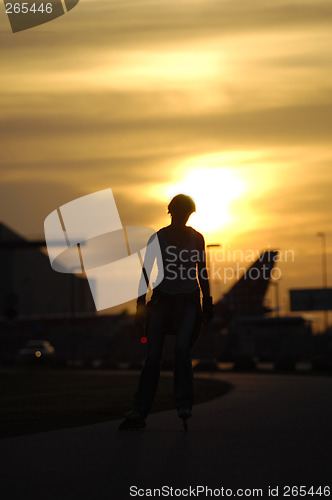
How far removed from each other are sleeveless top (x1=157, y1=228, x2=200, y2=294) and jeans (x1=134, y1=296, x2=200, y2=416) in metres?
0.10

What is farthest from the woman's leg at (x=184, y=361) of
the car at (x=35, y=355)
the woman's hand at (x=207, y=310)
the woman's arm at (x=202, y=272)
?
the car at (x=35, y=355)

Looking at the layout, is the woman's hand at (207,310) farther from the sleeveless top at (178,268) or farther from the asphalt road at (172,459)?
the asphalt road at (172,459)

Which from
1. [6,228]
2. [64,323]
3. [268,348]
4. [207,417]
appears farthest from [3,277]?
[207,417]

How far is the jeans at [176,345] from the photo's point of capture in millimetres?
9008

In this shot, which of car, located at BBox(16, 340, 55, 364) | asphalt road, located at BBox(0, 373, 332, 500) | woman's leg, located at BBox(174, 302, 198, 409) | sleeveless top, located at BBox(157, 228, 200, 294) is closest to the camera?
asphalt road, located at BBox(0, 373, 332, 500)

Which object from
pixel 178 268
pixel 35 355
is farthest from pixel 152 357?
pixel 35 355

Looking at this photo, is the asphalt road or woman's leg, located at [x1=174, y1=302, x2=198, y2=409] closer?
the asphalt road

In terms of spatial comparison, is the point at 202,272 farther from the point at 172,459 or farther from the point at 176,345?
the point at 172,459

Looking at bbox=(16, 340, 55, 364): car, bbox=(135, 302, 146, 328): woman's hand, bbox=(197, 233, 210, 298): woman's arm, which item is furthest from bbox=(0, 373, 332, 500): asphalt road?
bbox=(16, 340, 55, 364): car

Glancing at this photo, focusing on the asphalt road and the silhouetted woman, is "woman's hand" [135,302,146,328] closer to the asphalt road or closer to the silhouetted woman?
the silhouetted woman

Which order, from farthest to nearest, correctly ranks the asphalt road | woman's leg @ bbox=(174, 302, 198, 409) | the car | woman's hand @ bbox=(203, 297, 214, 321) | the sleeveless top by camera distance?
1. the car
2. woman's hand @ bbox=(203, 297, 214, 321)
3. the sleeveless top
4. woman's leg @ bbox=(174, 302, 198, 409)
5. the asphalt road

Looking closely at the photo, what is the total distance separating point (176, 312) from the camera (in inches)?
360

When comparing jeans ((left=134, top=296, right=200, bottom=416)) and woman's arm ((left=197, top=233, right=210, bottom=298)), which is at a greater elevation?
woman's arm ((left=197, top=233, right=210, bottom=298))

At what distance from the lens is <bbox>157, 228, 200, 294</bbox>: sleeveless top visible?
9102mm
